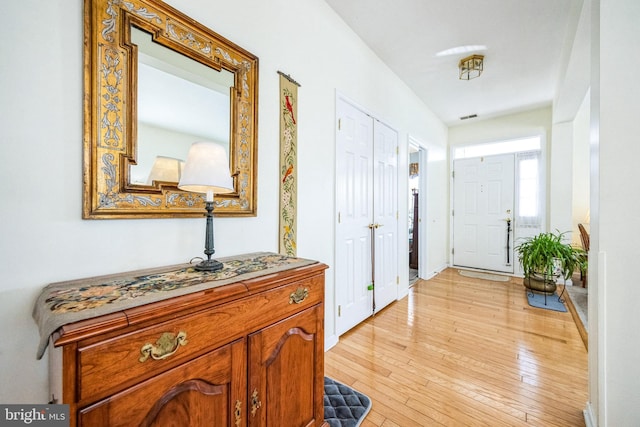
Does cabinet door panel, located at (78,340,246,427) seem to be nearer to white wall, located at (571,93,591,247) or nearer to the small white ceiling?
the small white ceiling

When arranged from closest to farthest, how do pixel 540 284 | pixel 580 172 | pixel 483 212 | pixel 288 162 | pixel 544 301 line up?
pixel 288 162
pixel 544 301
pixel 540 284
pixel 580 172
pixel 483 212

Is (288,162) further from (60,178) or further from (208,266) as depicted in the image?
(60,178)

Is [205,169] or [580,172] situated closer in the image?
[205,169]

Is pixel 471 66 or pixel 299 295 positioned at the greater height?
pixel 471 66

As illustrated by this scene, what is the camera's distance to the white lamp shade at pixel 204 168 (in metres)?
0.99

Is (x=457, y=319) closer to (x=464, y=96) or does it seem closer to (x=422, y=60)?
(x=422, y=60)

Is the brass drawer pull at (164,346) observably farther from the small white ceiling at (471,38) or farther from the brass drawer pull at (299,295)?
the small white ceiling at (471,38)

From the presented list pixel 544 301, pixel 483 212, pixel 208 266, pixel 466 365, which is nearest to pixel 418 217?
pixel 483 212

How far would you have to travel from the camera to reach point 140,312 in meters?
0.68

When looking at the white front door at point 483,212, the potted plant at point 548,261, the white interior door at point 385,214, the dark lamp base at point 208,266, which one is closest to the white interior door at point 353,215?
the white interior door at point 385,214

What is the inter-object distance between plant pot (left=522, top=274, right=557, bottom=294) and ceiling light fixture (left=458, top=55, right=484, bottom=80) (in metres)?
2.71

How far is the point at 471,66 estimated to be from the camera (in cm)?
287

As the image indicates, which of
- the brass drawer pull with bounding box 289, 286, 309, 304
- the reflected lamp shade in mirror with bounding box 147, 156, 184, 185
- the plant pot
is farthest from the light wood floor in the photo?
the reflected lamp shade in mirror with bounding box 147, 156, 184, 185

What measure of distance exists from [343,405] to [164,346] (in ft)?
4.08
